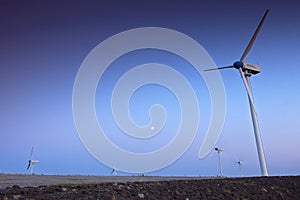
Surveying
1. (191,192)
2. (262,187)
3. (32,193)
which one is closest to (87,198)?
(32,193)

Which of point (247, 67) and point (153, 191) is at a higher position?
point (247, 67)

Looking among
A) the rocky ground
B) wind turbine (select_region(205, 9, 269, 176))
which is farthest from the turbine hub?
the rocky ground

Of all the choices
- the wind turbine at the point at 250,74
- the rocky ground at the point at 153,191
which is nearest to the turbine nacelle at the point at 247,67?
the wind turbine at the point at 250,74

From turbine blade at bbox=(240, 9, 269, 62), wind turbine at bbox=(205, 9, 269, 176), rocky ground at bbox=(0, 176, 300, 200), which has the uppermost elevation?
turbine blade at bbox=(240, 9, 269, 62)

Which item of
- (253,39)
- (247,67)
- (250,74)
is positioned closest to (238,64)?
(247,67)

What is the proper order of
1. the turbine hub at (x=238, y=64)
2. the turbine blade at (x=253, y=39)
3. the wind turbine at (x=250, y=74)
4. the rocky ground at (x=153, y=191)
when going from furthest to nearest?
the turbine hub at (x=238, y=64)
the turbine blade at (x=253, y=39)
the wind turbine at (x=250, y=74)
the rocky ground at (x=153, y=191)

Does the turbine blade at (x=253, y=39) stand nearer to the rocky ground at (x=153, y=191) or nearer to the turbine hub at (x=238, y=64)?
the turbine hub at (x=238, y=64)

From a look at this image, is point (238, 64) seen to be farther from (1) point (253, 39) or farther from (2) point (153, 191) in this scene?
(2) point (153, 191)

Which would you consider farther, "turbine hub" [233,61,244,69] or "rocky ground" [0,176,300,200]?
"turbine hub" [233,61,244,69]

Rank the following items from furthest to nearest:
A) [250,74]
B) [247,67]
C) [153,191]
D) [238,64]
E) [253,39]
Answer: [250,74], [247,67], [238,64], [253,39], [153,191]

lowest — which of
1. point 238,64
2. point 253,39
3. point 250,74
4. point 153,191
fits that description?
point 153,191

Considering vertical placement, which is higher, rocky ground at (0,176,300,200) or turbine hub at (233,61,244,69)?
turbine hub at (233,61,244,69)

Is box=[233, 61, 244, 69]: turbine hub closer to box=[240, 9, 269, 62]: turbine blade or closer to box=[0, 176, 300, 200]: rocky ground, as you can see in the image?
box=[240, 9, 269, 62]: turbine blade

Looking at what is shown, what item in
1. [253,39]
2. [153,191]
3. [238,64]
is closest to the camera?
[153,191]
